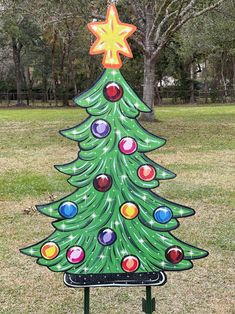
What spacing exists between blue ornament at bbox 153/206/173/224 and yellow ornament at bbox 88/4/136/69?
2.69 ft

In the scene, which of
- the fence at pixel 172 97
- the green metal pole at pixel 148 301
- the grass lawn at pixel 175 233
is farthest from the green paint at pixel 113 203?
the fence at pixel 172 97

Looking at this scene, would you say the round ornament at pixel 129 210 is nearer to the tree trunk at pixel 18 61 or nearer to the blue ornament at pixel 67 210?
the blue ornament at pixel 67 210

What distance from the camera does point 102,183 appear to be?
2.73m

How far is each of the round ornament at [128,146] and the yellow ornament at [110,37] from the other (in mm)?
405

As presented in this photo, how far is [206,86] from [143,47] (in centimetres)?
2490

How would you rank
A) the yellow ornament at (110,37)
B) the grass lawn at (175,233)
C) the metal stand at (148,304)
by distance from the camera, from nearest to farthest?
the yellow ornament at (110,37) → the metal stand at (148,304) → the grass lawn at (175,233)

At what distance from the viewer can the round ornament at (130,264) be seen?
2.72 m

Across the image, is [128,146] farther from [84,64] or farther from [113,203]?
[84,64]

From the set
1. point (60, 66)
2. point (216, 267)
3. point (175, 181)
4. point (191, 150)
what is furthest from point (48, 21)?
point (60, 66)

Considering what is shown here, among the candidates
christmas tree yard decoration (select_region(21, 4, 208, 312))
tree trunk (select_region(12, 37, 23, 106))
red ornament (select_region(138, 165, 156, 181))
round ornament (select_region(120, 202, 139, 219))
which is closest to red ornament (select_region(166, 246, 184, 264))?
christmas tree yard decoration (select_region(21, 4, 208, 312))

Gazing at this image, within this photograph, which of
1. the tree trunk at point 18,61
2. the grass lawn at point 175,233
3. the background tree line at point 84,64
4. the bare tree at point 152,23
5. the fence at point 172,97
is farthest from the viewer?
the fence at point 172,97

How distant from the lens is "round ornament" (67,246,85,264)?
2.71 m

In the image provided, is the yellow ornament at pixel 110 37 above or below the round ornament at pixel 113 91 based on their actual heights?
above

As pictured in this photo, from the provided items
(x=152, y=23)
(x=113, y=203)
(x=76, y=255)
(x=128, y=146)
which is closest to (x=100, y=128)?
(x=128, y=146)
